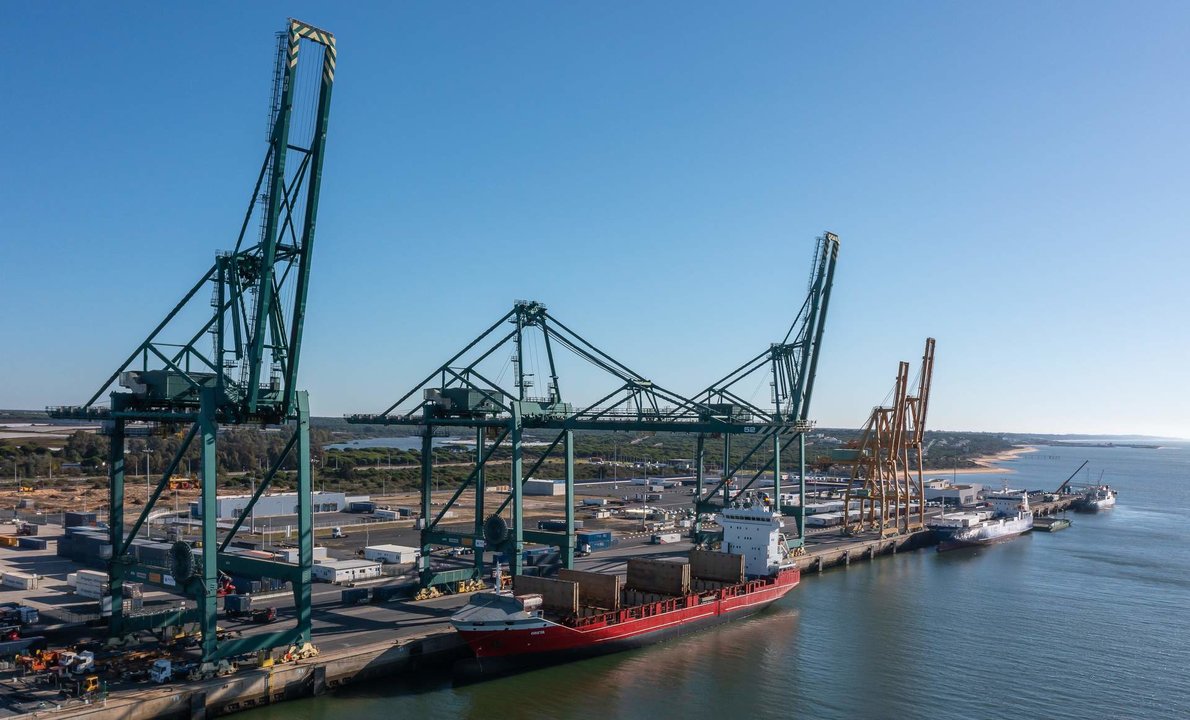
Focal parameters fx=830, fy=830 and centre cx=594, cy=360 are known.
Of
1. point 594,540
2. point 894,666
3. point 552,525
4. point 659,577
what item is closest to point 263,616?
point 659,577

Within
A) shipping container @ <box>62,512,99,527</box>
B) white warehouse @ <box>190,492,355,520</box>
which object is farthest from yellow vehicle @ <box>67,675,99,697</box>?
white warehouse @ <box>190,492,355,520</box>

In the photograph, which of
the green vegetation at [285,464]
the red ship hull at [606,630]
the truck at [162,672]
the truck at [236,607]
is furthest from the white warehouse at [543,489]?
→ the truck at [162,672]

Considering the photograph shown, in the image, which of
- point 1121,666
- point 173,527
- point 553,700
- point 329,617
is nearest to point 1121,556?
point 1121,666

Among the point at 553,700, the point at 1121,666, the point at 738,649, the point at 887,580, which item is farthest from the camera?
the point at 887,580

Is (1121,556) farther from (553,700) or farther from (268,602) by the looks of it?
(268,602)

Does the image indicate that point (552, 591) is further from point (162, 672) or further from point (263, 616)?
point (162, 672)
